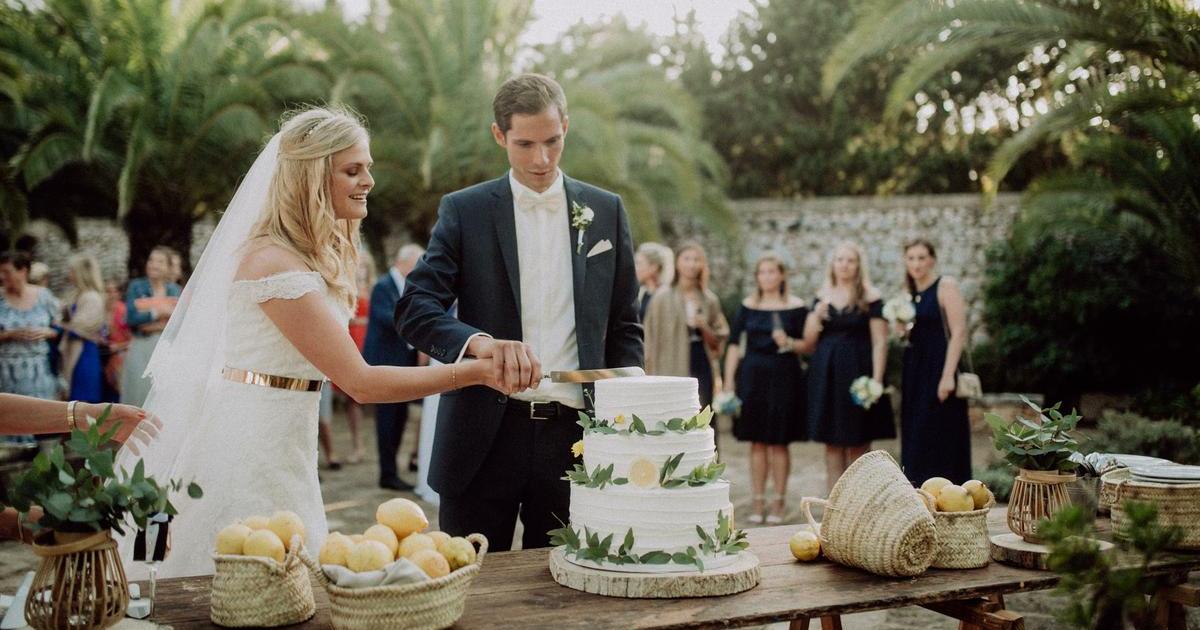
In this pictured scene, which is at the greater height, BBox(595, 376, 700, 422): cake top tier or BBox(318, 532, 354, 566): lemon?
BBox(595, 376, 700, 422): cake top tier

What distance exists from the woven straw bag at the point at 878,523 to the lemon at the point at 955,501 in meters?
0.05

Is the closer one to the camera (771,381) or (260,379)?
(260,379)

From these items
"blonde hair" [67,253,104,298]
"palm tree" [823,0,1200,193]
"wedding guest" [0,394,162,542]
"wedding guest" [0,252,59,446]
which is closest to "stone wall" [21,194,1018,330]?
"palm tree" [823,0,1200,193]

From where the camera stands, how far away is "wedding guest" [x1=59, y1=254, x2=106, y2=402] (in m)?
8.85

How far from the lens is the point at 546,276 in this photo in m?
3.48

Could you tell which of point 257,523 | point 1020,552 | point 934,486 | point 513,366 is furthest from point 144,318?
point 1020,552

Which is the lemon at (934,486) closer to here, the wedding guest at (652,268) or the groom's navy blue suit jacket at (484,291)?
the groom's navy blue suit jacket at (484,291)

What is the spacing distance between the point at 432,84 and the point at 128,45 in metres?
3.71

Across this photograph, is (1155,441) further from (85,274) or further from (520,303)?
(85,274)

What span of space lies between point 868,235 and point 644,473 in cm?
1480

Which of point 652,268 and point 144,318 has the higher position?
point 652,268

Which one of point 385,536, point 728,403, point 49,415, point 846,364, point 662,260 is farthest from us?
point 662,260

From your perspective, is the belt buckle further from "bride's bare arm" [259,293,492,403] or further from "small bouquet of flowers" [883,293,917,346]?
"small bouquet of flowers" [883,293,917,346]

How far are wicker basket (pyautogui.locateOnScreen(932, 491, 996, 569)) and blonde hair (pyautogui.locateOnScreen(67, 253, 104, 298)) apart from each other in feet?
27.3
